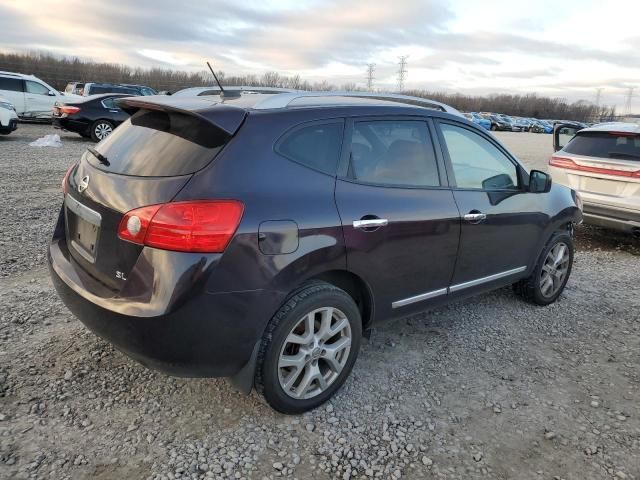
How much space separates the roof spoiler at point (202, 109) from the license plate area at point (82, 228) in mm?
654

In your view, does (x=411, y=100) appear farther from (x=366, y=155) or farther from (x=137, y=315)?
(x=137, y=315)

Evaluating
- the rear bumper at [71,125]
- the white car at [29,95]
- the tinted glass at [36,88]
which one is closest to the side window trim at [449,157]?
the rear bumper at [71,125]

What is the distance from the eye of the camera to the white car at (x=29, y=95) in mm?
17375

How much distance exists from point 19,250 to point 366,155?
13.0 ft

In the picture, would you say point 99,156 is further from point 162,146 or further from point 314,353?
point 314,353

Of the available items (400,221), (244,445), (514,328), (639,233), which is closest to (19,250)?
(244,445)

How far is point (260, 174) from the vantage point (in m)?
2.46

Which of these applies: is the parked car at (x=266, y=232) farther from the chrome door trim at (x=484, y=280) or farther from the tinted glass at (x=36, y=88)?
the tinted glass at (x=36, y=88)

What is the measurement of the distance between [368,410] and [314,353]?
50 cm

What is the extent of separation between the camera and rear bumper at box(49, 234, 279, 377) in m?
2.30

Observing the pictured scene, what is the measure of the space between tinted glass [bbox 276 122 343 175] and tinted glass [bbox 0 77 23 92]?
61.0 feet

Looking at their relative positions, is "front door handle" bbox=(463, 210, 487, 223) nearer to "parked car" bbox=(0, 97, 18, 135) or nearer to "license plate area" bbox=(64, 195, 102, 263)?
"license plate area" bbox=(64, 195, 102, 263)

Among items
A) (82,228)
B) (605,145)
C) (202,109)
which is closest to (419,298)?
(202,109)

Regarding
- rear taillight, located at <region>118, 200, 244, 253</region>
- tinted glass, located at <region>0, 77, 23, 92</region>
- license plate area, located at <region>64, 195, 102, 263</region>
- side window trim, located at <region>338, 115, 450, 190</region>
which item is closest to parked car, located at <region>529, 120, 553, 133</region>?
tinted glass, located at <region>0, 77, 23, 92</region>
